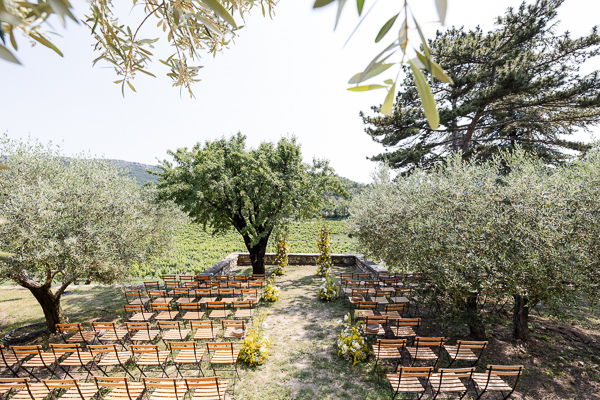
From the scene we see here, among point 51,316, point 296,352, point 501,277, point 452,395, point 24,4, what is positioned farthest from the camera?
point 51,316

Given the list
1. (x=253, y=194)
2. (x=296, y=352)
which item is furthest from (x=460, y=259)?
(x=253, y=194)

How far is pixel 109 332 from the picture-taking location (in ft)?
21.6

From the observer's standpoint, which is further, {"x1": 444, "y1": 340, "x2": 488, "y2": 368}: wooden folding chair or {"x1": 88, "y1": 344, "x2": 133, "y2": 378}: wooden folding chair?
{"x1": 444, "y1": 340, "x2": 488, "y2": 368}: wooden folding chair

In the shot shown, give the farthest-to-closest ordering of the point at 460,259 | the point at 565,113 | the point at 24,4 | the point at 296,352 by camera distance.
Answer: the point at 565,113, the point at 296,352, the point at 460,259, the point at 24,4

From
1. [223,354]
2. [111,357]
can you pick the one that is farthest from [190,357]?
[111,357]

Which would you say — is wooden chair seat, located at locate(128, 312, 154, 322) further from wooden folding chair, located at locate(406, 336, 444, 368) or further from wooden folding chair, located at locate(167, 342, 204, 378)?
wooden folding chair, located at locate(406, 336, 444, 368)

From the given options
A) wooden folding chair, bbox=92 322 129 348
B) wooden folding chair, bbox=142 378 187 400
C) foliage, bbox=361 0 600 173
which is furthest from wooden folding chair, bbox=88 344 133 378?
foliage, bbox=361 0 600 173

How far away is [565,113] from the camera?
13055 mm

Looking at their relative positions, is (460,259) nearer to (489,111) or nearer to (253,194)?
(253,194)

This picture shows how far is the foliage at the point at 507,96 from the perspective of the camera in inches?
465

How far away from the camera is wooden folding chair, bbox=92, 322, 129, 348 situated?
6340 mm

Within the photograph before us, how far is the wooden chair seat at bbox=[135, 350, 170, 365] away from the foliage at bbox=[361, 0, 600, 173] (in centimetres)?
1198

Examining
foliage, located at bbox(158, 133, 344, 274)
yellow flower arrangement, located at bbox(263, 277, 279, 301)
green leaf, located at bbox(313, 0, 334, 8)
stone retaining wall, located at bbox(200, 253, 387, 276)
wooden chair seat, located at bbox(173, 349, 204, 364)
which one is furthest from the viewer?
stone retaining wall, located at bbox(200, 253, 387, 276)

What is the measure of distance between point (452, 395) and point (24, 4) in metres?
7.12
